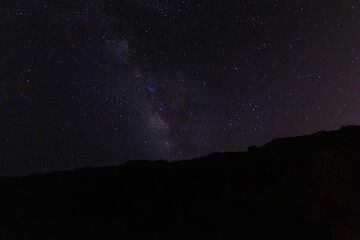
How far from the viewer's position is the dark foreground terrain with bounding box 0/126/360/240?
1032cm

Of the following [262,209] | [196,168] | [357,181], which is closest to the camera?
[357,181]

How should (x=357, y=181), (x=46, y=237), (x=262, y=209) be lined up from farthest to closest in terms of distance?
(x=46, y=237)
(x=262, y=209)
(x=357, y=181)

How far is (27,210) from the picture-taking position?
13.6 m

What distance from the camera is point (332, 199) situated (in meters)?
10.1

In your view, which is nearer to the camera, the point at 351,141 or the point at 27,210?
the point at 351,141

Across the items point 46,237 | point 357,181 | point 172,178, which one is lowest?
point 46,237

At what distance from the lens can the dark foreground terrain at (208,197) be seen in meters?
10.3

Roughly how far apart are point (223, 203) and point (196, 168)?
77.3 inches

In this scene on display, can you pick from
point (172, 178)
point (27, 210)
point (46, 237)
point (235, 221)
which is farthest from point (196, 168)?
point (27, 210)

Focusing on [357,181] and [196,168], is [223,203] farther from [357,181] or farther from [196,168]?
[357,181]

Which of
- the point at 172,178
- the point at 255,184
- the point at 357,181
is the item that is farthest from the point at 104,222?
the point at 357,181

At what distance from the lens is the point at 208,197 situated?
486 inches

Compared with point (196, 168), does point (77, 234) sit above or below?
below

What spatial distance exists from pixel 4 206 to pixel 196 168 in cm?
785
